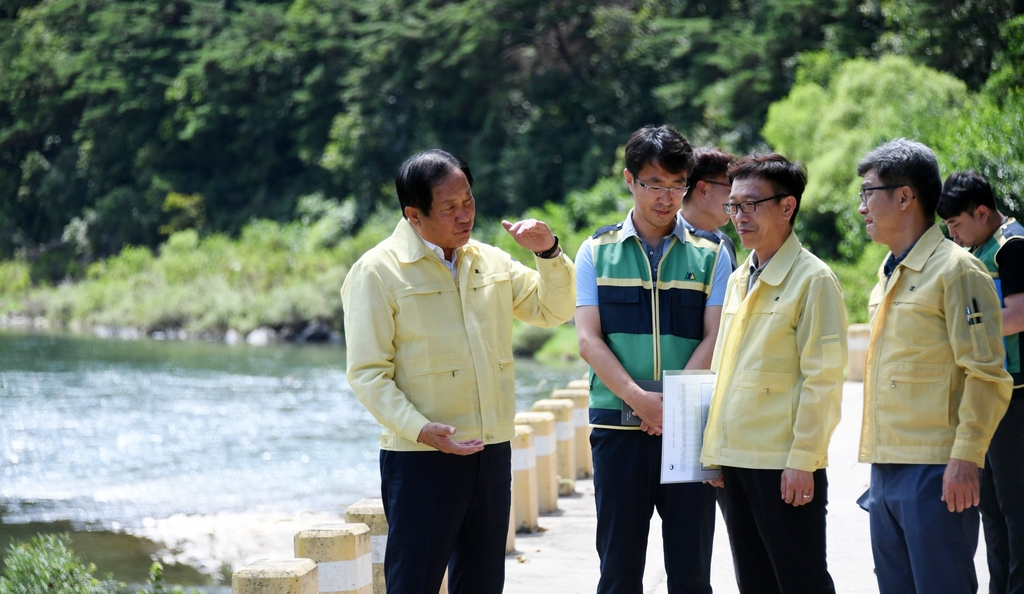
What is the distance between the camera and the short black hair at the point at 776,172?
11.4 feet

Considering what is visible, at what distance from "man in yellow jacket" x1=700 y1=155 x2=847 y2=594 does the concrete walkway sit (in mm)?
1722

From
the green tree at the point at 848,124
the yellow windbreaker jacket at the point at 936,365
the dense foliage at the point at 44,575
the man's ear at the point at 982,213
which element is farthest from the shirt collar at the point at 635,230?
the green tree at the point at 848,124

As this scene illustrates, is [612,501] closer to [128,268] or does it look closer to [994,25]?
[994,25]

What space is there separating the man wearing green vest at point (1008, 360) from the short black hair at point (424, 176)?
2051 millimetres

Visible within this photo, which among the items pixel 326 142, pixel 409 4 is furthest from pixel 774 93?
pixel 326 142

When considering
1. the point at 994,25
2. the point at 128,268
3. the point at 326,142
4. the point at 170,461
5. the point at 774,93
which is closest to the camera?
the point at 170,461

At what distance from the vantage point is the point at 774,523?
334 centimetres

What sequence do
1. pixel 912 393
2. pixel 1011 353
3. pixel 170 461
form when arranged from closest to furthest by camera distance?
pixel 912 393, pixel 1011 353, pixel 170 461

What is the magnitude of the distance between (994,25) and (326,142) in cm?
2699

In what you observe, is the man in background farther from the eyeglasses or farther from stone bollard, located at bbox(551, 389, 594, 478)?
stone bollard, located at bbox(551, 389, 594, 478)

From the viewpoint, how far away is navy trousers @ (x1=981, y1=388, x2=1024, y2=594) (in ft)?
12.8

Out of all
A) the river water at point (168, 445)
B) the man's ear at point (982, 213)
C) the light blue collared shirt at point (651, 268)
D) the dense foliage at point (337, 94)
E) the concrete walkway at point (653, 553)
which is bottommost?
the river water at point (168, 445)

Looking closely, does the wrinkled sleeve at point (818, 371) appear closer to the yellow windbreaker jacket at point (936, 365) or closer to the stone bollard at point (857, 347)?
the yellow windbreaker jacket at point (936, 365)

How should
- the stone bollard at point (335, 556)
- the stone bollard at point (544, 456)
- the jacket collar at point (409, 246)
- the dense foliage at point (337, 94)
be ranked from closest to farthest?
the jacket collar at point (409, 246) → the stone bollard at point (335, 556) → the stone bollard at point (544, 456) → the dense foliage at point (337, 94)
